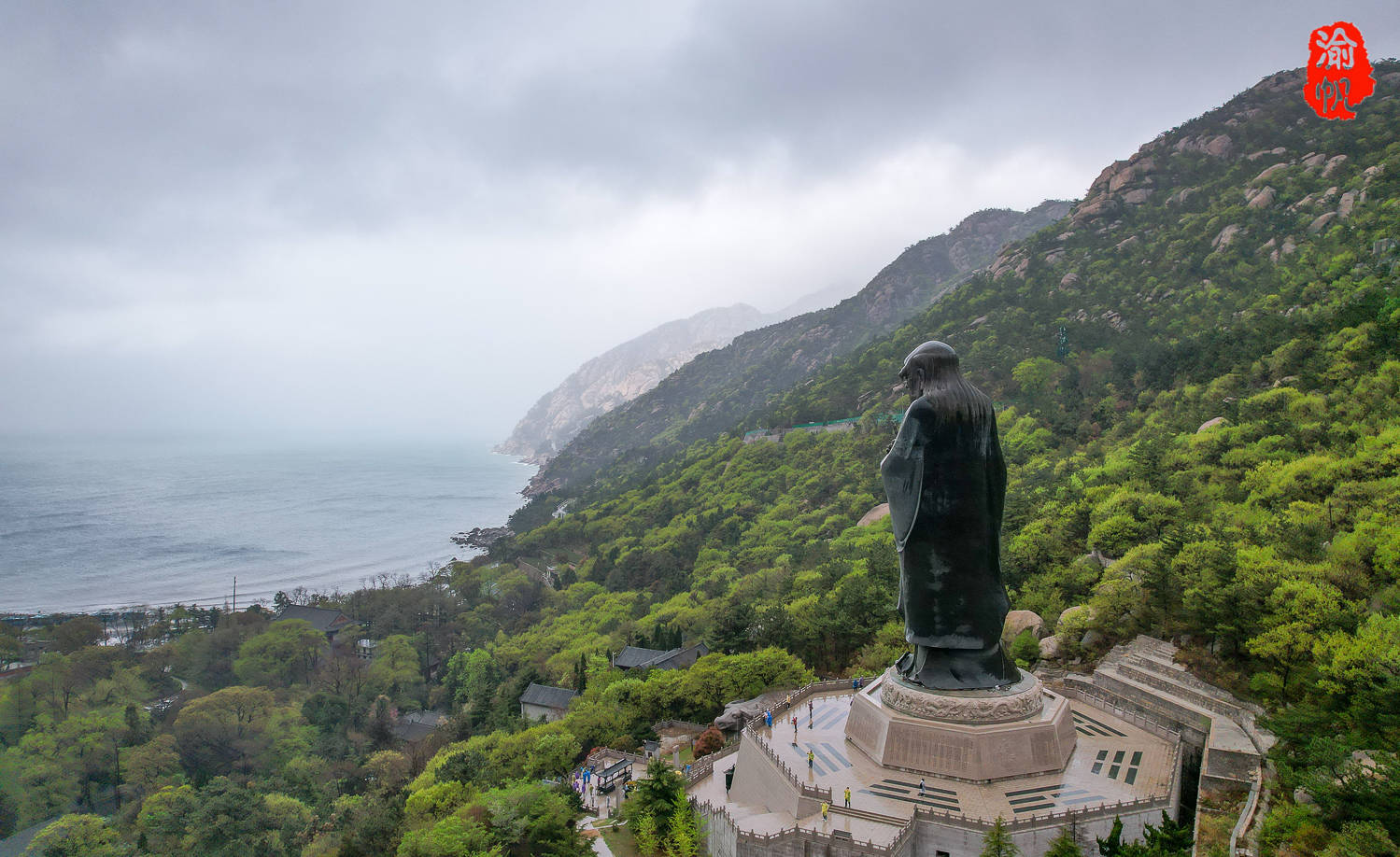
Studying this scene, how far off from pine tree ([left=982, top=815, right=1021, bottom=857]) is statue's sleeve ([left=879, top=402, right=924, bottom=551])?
6216mm

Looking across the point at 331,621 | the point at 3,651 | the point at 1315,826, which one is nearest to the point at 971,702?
the point at 1315,826

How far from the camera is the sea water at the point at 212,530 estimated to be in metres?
78.7

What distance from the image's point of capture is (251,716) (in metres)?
43.5

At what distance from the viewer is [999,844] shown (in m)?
13.1

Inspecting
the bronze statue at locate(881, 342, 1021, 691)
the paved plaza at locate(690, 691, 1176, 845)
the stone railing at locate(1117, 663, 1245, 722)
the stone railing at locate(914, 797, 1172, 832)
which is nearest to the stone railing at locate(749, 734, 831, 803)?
the paved plaza at locate(690, 691, 1176, 845)

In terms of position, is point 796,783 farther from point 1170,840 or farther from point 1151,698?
point 1151,698

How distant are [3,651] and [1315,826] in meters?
71.5

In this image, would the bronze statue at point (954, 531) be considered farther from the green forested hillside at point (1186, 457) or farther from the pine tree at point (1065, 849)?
the green forested hillside at point (1186, 457)

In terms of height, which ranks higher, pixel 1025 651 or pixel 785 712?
pixel 1025 651

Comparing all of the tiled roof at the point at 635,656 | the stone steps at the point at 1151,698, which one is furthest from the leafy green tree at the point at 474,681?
the stone steps at the point at 1151,698

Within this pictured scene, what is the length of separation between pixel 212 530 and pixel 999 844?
121864mm

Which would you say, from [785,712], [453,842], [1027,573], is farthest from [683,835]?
[1027,573]

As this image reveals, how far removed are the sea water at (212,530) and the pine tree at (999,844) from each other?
252 ft

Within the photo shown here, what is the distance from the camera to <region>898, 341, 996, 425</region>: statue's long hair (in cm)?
1731
